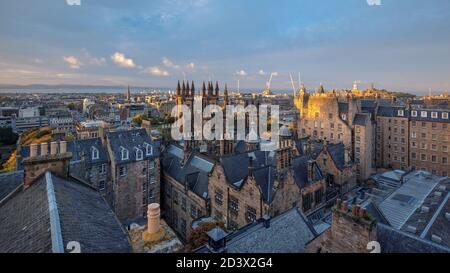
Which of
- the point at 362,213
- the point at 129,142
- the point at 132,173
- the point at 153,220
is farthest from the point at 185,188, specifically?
the point at 362,213

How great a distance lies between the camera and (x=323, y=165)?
36.7 m

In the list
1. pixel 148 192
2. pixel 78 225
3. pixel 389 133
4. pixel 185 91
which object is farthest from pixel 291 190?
pixel 185 91

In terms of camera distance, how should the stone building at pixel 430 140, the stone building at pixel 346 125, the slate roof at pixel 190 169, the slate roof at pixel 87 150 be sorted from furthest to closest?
the stone building at pixel 430 140 < the stone building at pixel 346 125 < the slate roof at pixel 87 150 < the slate roof at pixel 190 169

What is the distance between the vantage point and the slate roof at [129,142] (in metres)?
37.5

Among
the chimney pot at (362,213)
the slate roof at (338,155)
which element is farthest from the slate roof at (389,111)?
the chimney pot at (362,213)

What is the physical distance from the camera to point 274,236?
56.4ft

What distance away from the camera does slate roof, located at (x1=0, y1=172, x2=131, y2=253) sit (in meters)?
10.6

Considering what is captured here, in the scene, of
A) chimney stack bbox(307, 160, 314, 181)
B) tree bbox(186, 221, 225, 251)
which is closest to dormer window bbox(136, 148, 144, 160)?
tree bbox(186, 221, 225, 251)

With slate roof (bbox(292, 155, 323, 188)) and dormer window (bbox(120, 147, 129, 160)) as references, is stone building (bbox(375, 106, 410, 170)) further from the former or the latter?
dormer window (bbox(120, 147, 129, 160))

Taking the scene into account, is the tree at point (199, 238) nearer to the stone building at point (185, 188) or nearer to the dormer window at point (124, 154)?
the stone building at point (185, 188)

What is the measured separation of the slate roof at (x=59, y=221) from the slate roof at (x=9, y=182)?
132 inches

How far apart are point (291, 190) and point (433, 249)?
45.0ft
